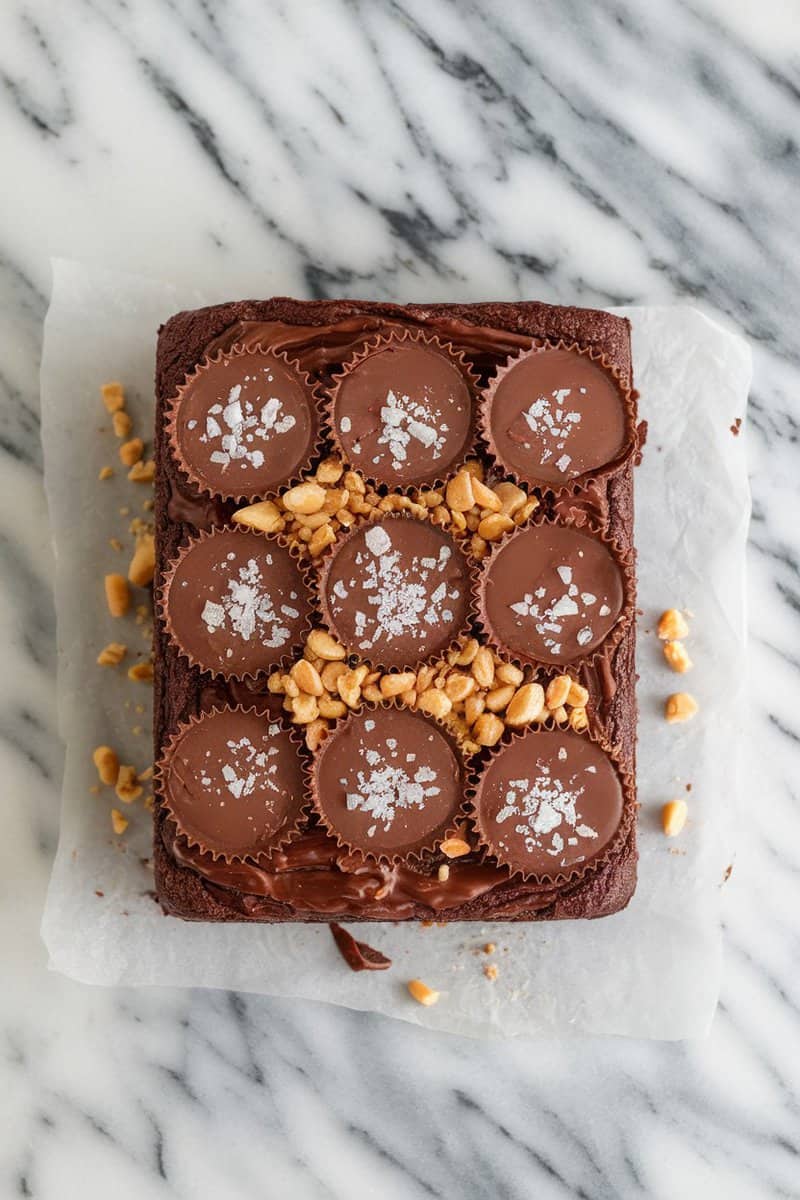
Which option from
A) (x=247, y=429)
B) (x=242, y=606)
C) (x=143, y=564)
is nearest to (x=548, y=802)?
(x=242, y=606)

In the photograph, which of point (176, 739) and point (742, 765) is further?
point (742, 765)

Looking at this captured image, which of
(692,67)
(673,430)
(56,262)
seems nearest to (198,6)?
(56,262)

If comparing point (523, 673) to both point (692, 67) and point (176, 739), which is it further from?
point (692, 67)

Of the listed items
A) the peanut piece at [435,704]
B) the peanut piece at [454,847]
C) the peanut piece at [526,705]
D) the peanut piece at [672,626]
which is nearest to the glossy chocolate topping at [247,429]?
the peanut piece at [435,704]

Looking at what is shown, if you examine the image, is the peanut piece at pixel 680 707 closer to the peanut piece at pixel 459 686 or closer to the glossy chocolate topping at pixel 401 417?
the peanut piece at pixel 459 686

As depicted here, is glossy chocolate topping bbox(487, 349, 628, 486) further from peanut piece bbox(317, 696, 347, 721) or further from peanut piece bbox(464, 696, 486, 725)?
peanut piece bbox(317, 696, 347, 721)

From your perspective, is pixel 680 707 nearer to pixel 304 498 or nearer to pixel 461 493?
pixel 461 493
